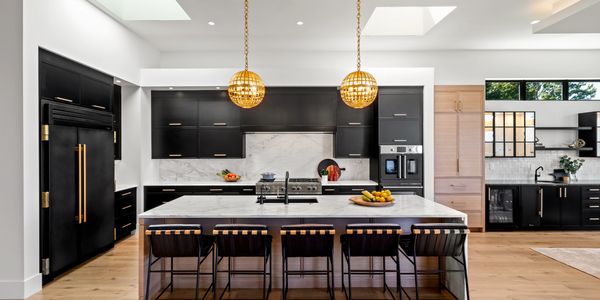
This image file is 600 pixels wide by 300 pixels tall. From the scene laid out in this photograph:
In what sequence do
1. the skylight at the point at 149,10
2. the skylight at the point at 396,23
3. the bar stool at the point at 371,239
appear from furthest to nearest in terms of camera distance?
the skylight at the point at 396,23 → the skylight at the point at 149,10 → the bar stool at the point at 371,239

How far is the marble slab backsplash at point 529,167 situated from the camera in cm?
620

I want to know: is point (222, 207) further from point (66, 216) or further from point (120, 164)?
point (120, 164)

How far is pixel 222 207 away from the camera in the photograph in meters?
3.20

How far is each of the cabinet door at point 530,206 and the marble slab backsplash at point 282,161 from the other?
260 centimetres

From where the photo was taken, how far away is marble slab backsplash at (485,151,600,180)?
620cm

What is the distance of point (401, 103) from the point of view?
5492mm

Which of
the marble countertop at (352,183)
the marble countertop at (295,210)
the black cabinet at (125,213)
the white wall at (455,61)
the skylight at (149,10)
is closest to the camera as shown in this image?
the marble countertop at (295,210)

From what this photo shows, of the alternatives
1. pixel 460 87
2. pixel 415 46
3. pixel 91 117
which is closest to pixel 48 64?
pixel 91 117

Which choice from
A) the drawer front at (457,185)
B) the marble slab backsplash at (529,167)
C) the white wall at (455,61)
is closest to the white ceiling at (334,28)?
the white wall at (455,61)

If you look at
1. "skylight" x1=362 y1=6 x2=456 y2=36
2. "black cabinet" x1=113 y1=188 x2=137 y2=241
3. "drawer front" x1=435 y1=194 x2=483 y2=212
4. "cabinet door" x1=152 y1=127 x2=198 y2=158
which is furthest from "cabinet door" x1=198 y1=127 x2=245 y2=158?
"drawer front" x1=435 y1=194 x2=483 y2=212

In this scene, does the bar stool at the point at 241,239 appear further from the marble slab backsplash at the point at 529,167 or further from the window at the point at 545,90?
the window at the point at 545,90

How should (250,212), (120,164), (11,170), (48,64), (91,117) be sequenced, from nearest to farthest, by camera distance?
(250,212)
(11,170)
(48,64)
(91,117)
(120,164)

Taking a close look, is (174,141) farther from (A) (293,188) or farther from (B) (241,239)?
(B) (241,239)

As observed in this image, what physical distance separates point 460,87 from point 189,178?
195 inches
